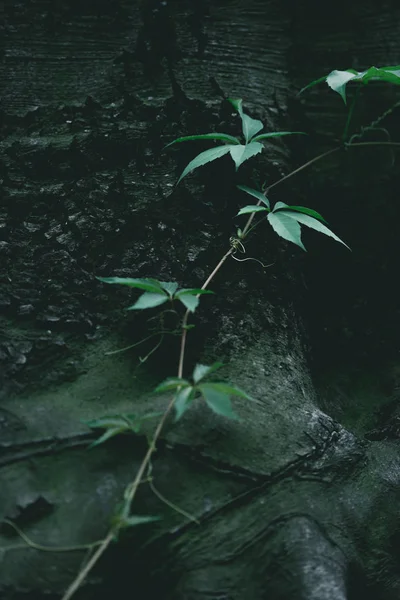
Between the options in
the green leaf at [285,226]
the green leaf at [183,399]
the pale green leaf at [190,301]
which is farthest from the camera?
the green leaf at [285,226]

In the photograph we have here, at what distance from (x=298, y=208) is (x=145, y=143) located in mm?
417

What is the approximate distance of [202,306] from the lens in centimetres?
114

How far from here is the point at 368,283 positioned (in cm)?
151

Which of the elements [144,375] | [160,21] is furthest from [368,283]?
[160,21]

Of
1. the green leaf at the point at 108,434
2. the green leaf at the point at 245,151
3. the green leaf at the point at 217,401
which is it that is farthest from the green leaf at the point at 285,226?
the green leaf at the point at 108,434

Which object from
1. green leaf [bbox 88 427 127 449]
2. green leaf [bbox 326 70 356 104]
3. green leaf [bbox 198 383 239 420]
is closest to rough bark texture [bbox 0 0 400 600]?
green leaf [bbox 88 427 127 449]

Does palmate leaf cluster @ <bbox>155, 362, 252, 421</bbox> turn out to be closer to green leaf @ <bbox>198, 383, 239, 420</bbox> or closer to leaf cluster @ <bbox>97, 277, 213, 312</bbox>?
green leaf @ <bbox>198, 383, 239, 420</bbox>

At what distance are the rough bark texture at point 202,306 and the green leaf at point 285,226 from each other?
0.17m

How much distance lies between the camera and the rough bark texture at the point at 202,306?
0.87 meters

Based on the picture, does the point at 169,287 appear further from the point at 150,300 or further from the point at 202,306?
the point at 202,306

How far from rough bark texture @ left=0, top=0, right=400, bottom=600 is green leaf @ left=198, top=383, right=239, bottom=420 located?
16 cm

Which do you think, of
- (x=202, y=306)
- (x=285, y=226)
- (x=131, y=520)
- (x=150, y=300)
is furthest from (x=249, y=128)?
(x=131, y=520)

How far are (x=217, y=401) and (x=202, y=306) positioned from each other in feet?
1.17

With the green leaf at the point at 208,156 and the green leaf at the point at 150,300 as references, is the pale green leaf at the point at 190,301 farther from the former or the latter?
the green leaf at the point at 208,156
